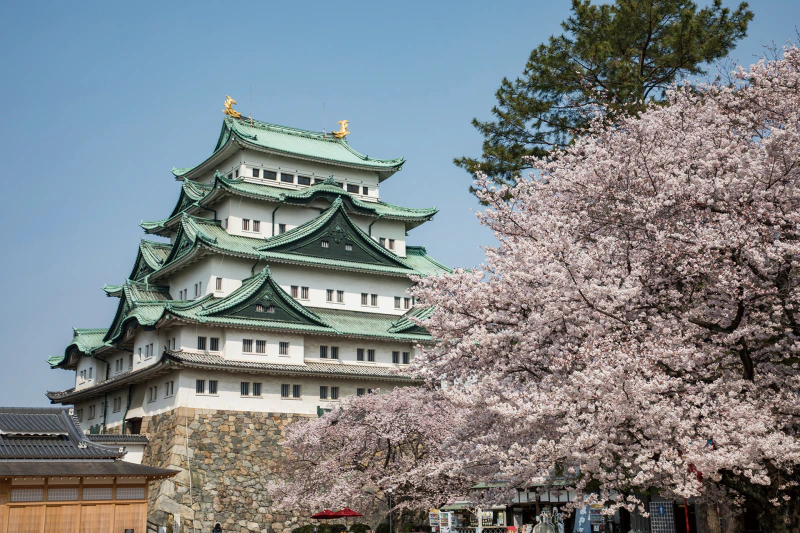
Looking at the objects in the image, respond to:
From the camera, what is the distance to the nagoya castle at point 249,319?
4131 cm

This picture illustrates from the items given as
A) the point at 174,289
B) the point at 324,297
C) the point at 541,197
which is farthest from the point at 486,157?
the point at 174,289

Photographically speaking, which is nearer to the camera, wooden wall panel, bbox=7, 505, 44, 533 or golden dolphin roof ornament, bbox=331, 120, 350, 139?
wooden wall panel, bbox=7, 505, 44, 533

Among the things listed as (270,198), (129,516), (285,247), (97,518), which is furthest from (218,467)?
(270,198)

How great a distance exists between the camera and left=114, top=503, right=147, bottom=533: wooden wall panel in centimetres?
2888

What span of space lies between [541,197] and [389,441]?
16797mm

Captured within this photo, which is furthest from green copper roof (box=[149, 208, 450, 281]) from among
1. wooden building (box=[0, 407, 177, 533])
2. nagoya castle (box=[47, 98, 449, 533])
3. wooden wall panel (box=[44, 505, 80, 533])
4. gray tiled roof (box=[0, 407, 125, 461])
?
wooden wall panel (box=[44, 505, 80, 533])

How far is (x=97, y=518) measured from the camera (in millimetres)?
28453

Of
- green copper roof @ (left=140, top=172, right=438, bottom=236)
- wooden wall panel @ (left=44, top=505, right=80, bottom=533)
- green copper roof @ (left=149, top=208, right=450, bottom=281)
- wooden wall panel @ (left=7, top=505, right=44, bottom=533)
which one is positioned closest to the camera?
wooden wall panel @ (left=7, top=505, right=44, bottom=533)

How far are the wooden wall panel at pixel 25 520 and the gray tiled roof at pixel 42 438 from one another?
1889mm

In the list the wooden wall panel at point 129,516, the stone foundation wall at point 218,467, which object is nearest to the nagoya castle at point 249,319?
the stone foundation wall at point 218,467

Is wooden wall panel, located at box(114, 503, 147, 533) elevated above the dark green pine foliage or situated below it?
A: below

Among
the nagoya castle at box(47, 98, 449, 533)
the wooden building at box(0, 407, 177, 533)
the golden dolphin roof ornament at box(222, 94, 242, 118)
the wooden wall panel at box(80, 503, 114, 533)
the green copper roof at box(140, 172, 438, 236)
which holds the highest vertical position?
the golden dolphin roof ornament at box(222, 94, 242, 118)

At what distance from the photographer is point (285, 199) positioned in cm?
5141

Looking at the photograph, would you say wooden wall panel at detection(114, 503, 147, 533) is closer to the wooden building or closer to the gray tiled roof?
the wooden building
